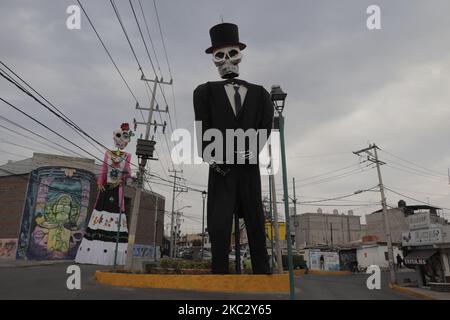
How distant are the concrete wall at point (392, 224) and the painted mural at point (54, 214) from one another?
41.2 m

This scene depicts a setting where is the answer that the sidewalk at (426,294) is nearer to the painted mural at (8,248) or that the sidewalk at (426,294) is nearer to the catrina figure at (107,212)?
the catrina figure at (107,212)

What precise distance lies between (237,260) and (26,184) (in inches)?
1301

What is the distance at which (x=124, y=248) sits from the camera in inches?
1423

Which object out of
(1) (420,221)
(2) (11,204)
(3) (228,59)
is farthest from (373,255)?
(2) (11,204)

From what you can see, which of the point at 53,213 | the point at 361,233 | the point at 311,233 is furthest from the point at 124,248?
the point at 361,233

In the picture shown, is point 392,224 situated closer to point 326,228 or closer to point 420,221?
point 326,228

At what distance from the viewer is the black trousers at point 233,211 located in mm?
10492

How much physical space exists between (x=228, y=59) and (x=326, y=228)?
223 feet

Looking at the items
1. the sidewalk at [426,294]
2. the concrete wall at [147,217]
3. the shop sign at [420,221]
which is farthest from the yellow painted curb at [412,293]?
the concrete wall at [147,217]

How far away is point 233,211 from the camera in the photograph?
10.8 meters

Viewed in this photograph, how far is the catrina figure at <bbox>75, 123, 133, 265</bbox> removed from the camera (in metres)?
32.6
